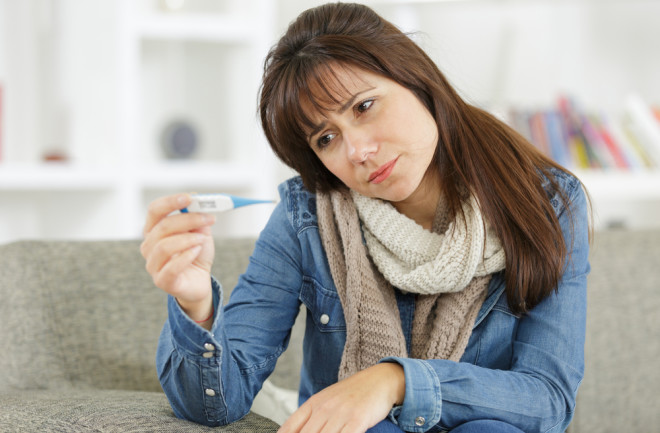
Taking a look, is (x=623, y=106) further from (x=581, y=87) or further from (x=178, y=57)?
(x=178, y=57)

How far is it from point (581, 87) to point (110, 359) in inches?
82.5

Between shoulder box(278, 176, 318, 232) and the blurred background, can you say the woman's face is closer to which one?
shoulder box(278, 176, 318, 232)

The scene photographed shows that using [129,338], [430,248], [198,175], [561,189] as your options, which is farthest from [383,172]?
[198,175]

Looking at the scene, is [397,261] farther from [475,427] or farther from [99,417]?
[99,417]

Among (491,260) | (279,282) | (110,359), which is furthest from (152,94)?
(491,260)

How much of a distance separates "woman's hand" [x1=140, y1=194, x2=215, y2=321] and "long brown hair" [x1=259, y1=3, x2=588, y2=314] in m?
0.30

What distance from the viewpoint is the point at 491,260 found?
111cm

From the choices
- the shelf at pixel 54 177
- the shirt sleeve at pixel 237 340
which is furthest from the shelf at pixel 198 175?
the shirt sleeve at pixel 237 340

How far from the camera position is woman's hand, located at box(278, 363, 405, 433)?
873 millimetres

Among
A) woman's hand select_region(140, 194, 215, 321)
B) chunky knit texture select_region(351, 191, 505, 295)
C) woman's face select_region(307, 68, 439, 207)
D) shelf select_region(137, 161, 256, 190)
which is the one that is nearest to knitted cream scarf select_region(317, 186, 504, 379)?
chunky knit texture select_region(351, 191, 505, 295)

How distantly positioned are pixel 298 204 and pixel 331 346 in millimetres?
240

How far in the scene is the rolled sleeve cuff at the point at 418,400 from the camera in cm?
94

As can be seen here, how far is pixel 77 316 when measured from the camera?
53.5 inches

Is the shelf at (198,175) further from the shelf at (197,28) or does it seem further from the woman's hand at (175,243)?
the woman's hand at (175,243)
